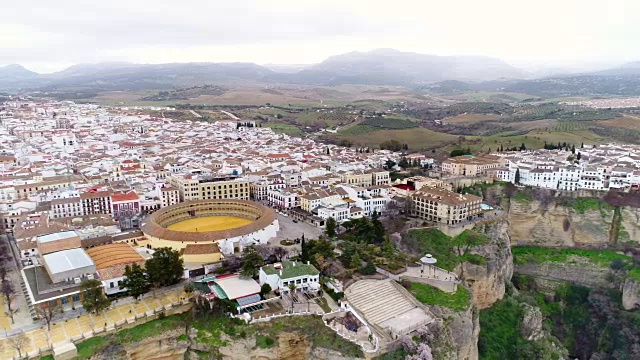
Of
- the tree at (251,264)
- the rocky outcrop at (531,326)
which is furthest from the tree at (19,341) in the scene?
the rocky outcrop at (531,326)

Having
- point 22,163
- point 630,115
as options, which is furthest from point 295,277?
point 630,115

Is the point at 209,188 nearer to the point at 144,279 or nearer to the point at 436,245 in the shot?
the point at 144,279

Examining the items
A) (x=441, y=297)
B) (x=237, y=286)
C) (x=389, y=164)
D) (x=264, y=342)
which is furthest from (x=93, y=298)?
(x=389, y=164)

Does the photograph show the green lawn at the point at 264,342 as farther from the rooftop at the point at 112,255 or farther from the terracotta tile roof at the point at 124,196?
the terracotta tile roof at the point at 124,196

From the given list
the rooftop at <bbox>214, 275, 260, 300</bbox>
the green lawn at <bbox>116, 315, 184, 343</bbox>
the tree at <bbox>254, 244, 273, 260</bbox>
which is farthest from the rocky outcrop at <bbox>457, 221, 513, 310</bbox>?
the green lawn at <bbox>116, 315, 184, 343</bbox>

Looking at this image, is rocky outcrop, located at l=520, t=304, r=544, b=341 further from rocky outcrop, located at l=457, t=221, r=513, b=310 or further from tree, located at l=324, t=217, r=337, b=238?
tree, located at l=324, t=217, r=337, b=238

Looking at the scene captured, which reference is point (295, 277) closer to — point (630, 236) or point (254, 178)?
point (254, 178)
